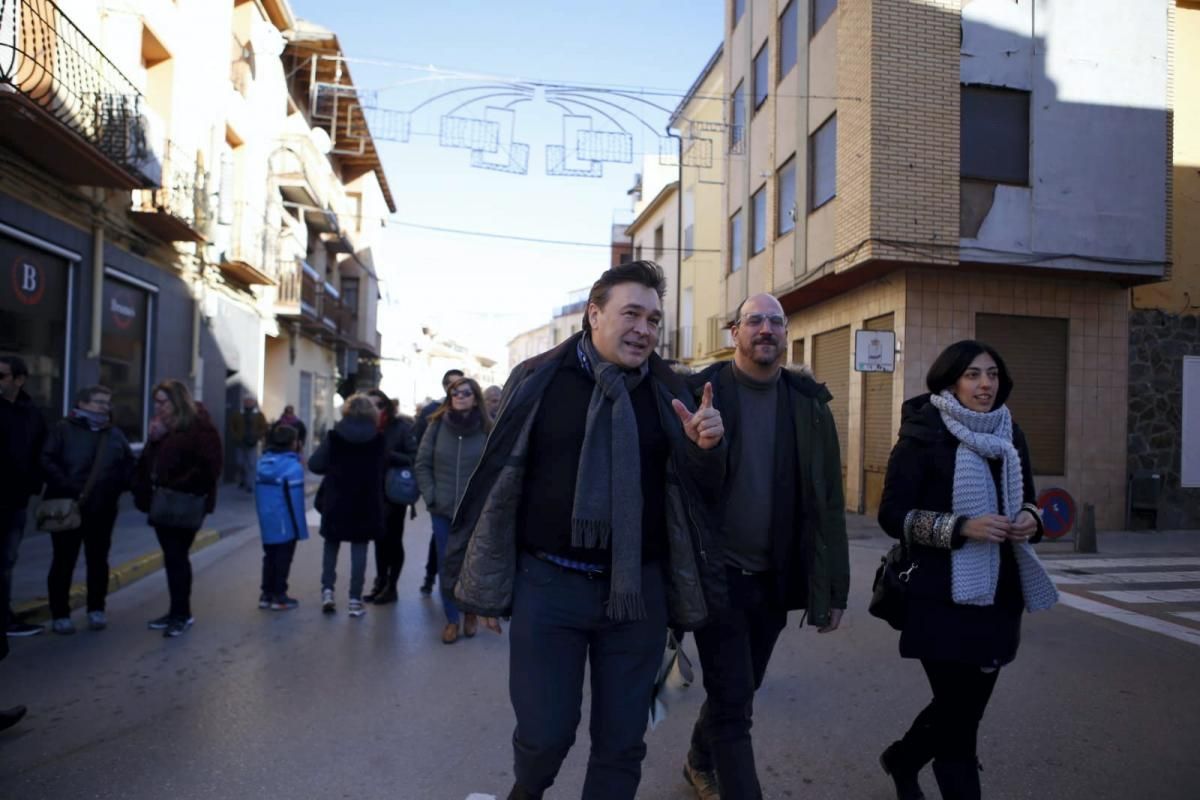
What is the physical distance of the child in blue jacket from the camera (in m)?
7.22

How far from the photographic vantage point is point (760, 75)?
19438 mm

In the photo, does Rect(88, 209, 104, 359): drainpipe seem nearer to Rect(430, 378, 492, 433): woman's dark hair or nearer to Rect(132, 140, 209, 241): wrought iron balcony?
Rect(132, 140, 209, 241): wrought iron balcony

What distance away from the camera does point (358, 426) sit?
7.29 metres

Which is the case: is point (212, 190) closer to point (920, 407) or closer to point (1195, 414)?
point (920, 407)

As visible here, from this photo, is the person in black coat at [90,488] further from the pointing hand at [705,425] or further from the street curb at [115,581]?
the pointing hand at [705,425]

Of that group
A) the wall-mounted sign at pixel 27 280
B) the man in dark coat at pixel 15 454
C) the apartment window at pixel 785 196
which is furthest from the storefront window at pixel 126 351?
the apartment window at pixel 785 196

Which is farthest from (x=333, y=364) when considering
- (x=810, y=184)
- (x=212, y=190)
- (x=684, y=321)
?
(x=810, y=184)

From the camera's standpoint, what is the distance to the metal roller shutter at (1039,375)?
45.0 ft

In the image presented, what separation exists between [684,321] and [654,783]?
27.2m

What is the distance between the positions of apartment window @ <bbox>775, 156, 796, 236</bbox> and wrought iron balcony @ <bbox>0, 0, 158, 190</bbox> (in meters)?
10.8

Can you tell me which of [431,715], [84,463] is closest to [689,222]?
[84,463]

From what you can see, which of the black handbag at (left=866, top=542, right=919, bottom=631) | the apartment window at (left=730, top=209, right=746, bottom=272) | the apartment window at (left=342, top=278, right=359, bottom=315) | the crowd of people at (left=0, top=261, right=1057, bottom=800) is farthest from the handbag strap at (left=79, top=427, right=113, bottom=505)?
the apartment window at (left=342, top=278, right=359, bottom=315)

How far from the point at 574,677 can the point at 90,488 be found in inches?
196

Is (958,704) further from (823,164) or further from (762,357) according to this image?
(823,164)
